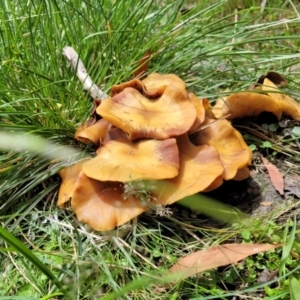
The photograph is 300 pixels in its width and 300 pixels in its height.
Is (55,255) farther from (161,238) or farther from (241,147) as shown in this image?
(241,147)

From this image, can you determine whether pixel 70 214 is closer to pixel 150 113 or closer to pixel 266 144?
pixel 150 113

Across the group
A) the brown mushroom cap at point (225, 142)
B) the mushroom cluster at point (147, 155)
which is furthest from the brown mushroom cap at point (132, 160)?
the brown mushroom cap at point (225, 142)

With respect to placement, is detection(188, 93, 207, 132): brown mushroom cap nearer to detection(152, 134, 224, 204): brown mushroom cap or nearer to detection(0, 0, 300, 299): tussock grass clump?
detection(152, 134, 224, 204): brown mushroom cap

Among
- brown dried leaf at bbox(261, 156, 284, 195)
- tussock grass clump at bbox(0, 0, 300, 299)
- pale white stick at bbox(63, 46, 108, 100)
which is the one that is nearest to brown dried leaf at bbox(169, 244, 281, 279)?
tussock grass clump at bbox(0, 0, 300, 299)

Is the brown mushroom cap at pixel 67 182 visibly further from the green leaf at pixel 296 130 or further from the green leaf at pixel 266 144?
the green leaf at pixel 296 130

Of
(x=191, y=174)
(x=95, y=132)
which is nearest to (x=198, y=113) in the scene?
(x=191, y=174)

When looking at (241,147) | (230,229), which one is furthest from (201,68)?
(230,229)

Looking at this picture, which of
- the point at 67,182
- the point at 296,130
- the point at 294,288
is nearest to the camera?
the point at 294,288
